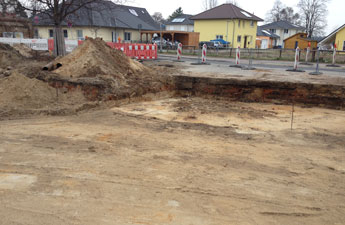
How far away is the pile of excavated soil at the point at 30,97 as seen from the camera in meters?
8.23

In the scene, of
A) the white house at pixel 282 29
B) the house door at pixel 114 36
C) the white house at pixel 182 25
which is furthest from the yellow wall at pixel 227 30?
the white house at pixel 282 29

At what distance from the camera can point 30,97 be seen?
8.55m

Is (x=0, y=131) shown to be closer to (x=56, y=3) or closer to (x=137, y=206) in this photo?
(x=137, y=206)

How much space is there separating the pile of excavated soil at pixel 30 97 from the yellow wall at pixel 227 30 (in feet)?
128

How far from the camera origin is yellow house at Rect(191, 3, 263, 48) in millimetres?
44469

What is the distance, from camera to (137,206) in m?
3.84

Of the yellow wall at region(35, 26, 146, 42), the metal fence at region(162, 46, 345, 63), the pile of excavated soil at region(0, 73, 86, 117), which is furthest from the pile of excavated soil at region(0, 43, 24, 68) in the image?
the yellow wall at region(35, 26, 146, 42)

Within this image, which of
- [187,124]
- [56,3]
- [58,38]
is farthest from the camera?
[58,38]

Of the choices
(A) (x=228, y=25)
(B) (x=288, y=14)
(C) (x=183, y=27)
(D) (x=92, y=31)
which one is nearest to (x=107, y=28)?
(D) (x=92, y=31)

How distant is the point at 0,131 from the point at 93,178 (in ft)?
12.0

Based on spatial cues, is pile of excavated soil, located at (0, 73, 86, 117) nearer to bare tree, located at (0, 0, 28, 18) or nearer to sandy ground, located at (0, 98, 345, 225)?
sandy ground, located at (0, 98, 345, 225)

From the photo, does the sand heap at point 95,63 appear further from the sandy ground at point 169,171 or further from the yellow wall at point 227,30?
the yellow wall at point 227,30

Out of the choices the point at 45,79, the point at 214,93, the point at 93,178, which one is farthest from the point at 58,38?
the point at 93,178

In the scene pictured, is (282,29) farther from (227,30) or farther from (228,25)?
(227,30)
